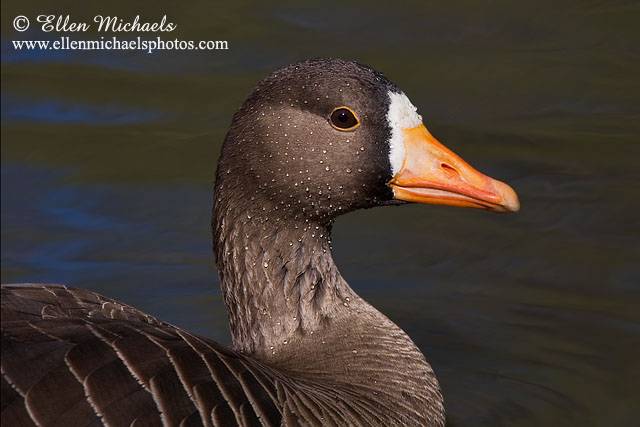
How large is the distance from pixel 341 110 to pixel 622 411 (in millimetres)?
2196

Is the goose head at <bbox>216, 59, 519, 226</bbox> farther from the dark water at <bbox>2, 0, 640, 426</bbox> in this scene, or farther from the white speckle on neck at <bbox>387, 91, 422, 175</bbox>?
the dark water at <bbox>2, 0, 640, 426</bbox>

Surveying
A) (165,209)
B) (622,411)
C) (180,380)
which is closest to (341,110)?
(180,380)

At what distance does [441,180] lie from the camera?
5.14 meters

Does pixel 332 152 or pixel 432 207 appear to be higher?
pixel 332 152

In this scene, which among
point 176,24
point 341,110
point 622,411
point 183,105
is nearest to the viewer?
point 341,110

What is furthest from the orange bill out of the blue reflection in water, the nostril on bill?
the blue reflection in water

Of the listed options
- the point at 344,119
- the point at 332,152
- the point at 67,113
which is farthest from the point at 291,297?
the point at 67,113

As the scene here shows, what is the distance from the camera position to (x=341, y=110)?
16.6 ft

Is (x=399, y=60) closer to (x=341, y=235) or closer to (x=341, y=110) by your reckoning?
(x=341, y=235)

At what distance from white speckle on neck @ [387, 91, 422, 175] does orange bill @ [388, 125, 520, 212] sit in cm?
2

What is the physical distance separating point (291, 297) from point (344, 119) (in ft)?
2.93

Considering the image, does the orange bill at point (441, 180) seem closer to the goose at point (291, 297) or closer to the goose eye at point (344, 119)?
Answer: the goose at point (291, 297)

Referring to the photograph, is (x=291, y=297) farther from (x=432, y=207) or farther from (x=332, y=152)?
(x=432, y=207)

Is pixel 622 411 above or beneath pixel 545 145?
beneath
